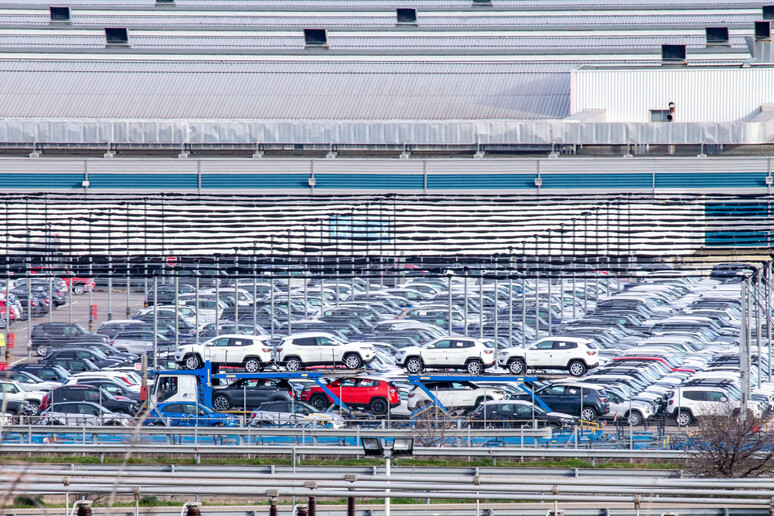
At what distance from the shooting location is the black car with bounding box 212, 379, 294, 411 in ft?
82.1

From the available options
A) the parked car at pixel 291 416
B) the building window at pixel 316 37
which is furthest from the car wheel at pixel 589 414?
the building window at pixel 316 37

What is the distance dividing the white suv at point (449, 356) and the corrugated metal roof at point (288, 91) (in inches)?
850

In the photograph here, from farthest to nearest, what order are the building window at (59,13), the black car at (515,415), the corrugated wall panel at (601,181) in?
the building window at (59,13)
the corrugated wall panel at (601,181)
the black car at (515,415)

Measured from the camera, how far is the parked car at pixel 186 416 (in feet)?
77.4

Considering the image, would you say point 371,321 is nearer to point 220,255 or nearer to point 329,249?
point 329,249

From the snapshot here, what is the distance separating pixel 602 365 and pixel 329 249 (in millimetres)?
8950

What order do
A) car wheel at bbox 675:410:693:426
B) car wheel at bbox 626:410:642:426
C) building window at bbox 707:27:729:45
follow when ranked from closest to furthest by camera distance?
car wheel at bbox 675:410:693:426 → car wheel at bbox 626:410:642:426 → building window at bbox 707:27:729:45

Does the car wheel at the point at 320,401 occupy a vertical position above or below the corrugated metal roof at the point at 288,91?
below

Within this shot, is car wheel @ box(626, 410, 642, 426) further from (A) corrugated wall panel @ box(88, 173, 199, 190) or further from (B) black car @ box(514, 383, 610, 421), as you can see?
(A) corrugated wall panel @ box(88, 173, 199, 190)

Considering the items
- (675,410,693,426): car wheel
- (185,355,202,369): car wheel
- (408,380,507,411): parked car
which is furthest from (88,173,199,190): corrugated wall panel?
(675,410,693,426): car wheel

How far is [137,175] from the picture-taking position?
4253cm

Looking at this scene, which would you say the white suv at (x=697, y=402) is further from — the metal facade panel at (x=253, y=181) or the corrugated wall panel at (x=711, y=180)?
the metal facade panel at (x=253, y=181)

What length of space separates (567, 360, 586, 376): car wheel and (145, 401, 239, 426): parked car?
8640 mm

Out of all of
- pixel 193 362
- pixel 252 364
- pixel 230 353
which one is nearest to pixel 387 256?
pixel 252 364
